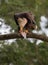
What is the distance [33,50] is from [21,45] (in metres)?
0.25

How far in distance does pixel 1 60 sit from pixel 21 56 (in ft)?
0.72

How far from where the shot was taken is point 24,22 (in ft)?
8.32

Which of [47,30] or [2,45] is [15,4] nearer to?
[2,45]

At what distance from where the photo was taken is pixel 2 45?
3.49 meters

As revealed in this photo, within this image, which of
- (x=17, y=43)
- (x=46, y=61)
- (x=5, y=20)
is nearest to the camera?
(x=5, y=20)

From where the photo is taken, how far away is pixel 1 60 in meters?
3.53

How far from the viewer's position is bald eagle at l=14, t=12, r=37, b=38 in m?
2.52

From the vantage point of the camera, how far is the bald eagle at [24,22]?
8.28 ft

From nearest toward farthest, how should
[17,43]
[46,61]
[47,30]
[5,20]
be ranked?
1. [5,20]
2. [17,43]
3. [46,61]
4. [47,30]

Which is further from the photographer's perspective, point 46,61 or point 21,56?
point 46,61

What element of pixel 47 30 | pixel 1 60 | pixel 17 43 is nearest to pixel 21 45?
pixel 17 43

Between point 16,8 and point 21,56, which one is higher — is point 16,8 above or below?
above

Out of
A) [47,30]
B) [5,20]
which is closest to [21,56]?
[5,20]

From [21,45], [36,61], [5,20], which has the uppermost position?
[5,20]
